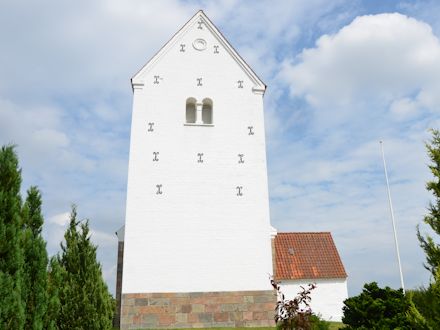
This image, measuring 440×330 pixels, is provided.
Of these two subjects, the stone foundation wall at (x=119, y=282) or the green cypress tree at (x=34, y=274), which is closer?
the green cypress tree at (x=34, y=274)

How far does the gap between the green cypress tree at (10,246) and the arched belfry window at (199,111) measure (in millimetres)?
8604

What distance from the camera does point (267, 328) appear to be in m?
13.4

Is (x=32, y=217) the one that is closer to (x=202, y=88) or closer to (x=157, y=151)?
(x=157, y=151)

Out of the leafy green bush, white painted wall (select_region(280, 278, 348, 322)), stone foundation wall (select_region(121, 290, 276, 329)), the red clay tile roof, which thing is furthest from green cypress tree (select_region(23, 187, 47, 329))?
white painted wall (select_region(280, 278, 348, 322))

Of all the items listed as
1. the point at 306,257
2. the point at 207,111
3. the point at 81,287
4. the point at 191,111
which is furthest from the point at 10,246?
the point at 306,257

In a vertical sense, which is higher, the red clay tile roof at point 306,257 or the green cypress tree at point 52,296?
the red clay tile roof at point 306,257

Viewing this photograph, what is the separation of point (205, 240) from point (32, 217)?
6.85 m

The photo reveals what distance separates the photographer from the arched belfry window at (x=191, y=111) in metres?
15.9

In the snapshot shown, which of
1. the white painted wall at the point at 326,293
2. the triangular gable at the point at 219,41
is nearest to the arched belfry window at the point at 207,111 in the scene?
the triangular gable at the point at 219,41

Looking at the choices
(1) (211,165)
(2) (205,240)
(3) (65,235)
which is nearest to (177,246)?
(2) (205,240)

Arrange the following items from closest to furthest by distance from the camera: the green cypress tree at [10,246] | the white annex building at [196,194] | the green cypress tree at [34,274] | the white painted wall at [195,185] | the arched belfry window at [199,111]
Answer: the green cypress tree at [10,246] → the green cypress tree at [34,274] → the white annex building at [196,194] → the white painted wall at [195,185] → the arched belfry window at [199,111]

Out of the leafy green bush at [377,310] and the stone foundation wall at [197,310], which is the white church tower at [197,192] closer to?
the stone foundation wall at [197,310]

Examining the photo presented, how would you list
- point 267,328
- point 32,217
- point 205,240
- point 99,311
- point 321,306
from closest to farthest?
point 32,217
point 99,311
point 267,328
point 205,240
point 321,306

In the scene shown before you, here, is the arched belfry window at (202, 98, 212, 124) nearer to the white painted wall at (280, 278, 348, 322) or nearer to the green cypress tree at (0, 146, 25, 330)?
the green cypress tree at (0, 146, 25, 330)
